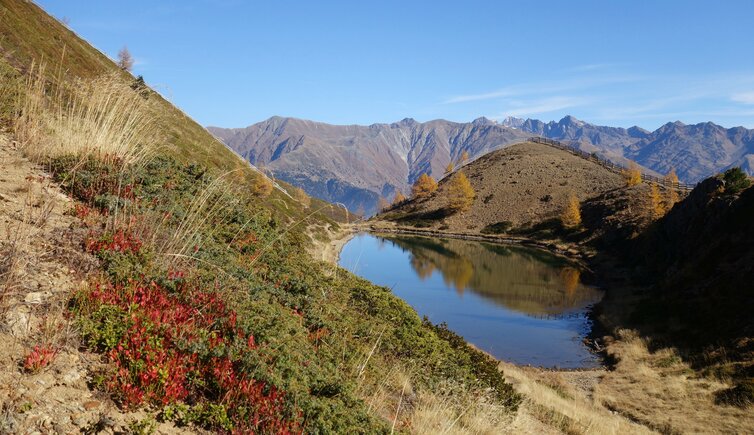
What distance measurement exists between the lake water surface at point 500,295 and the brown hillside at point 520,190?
3487 cm

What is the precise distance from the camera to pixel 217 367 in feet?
17.5

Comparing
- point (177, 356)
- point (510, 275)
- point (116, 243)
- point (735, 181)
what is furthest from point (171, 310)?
point (510, 275)

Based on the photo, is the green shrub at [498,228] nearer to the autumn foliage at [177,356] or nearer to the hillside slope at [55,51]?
the hillside slope at [55,51]

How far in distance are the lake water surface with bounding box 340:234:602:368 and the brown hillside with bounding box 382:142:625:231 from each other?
3487cm

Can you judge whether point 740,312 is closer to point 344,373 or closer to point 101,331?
point 344,373

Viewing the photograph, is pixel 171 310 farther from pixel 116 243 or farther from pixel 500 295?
pixel 500 295

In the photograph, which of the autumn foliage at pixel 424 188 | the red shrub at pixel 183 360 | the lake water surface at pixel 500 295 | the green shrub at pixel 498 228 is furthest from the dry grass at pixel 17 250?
the autumn foliage at pixel 424 188

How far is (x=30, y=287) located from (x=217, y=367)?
2.24m

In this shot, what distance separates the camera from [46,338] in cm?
473

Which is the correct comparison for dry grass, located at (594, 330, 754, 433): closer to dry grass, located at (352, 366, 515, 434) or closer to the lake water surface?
the lake water surface

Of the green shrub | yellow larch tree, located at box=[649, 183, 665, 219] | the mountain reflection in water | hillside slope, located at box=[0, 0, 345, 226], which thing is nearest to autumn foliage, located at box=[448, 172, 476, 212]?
the green shrub

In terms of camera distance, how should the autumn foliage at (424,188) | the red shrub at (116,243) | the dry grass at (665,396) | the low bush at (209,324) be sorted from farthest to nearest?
the autumn foliage at (424,188)
the dry grass at (665,396)
the red shrub at (116,243)
the low bush at (209,324)

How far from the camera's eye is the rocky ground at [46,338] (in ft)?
13.4

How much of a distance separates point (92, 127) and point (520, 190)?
13545 centimetres
